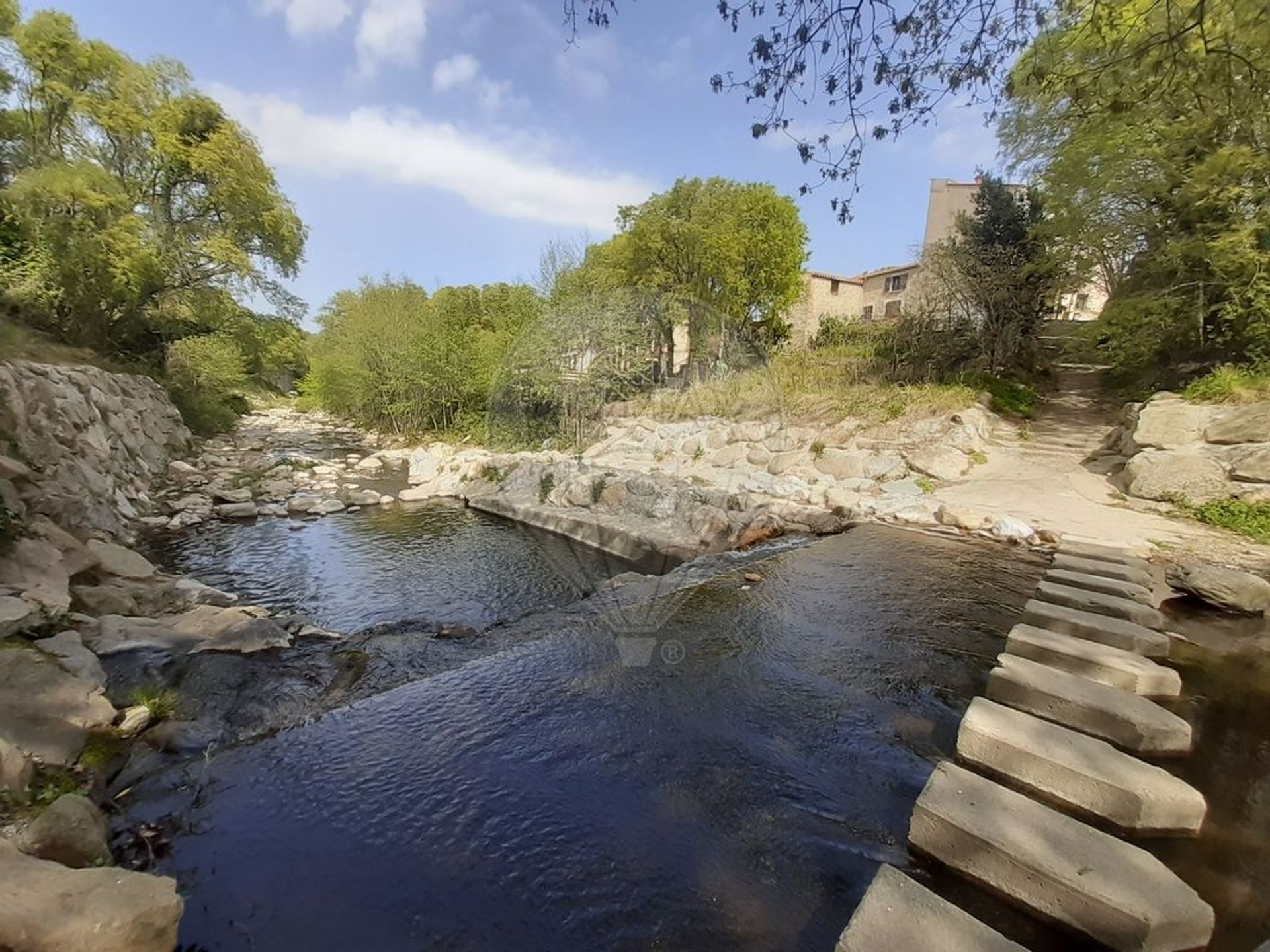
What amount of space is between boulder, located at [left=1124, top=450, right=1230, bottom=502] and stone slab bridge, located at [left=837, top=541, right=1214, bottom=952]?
6.05 meters

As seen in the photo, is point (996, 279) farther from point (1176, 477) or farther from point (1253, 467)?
point (1253, 467)

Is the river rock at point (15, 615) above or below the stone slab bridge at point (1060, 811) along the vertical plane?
above

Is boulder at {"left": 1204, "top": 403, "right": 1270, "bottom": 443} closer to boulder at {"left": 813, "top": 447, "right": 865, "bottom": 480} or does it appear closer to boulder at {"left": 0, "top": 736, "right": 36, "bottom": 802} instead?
boulder at {"left": 813, "top": 447, "right": 865, "bottom": 480}

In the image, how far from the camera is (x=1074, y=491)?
9570mm

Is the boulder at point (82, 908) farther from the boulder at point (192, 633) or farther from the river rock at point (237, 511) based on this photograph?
the river rock at point (237, 511)

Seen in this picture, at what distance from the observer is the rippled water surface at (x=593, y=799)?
2396mm

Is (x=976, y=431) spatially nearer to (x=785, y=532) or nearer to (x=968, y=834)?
(x=785, y=532)

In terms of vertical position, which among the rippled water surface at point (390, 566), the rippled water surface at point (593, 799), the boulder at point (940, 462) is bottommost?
the rippled water surface at point (390, 566)

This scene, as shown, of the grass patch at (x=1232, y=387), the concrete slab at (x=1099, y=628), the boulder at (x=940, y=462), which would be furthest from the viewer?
the boulder at (x=940, y=462)

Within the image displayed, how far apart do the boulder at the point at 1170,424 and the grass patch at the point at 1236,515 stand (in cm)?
127

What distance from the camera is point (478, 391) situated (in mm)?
19375

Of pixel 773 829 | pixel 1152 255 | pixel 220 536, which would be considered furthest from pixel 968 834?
pixel 1152 255

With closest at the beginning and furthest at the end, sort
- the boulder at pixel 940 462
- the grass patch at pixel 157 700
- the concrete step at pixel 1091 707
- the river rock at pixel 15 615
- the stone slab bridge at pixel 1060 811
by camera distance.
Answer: the stone slab bridge at pixel 1060 811 < the concrete step at pixel 1091 707 < the grass patch at pixel 157 700 < the river rock at pixel 15 615 < the boulder at pixel 940 462

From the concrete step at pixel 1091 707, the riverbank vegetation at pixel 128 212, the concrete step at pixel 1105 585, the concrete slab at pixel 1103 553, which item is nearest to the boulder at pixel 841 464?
the concrete slab at pixel 1103 553
